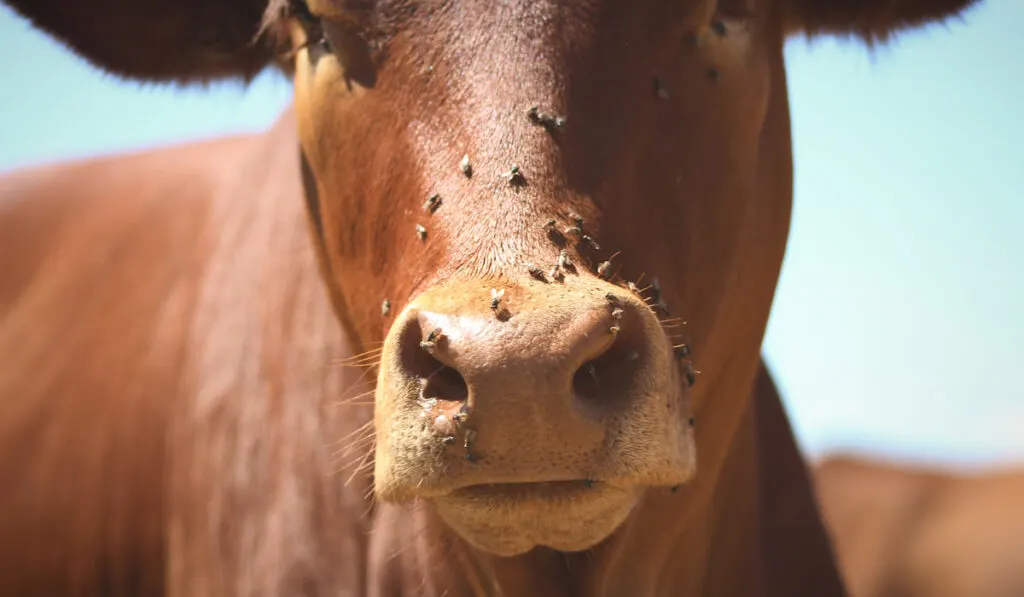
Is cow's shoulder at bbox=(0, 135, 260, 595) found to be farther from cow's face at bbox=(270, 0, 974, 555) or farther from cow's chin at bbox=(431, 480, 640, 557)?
cow's chin at bbox=(431, 480, 640, 557)

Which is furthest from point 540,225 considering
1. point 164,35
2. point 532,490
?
point 164,35

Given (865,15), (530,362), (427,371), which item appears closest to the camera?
(530,362)

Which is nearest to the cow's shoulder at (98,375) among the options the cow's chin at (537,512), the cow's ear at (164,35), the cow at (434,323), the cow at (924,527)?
the cow at (434,323)

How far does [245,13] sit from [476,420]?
2.36 metres

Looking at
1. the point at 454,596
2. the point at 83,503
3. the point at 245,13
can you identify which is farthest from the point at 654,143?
the point at 83,503

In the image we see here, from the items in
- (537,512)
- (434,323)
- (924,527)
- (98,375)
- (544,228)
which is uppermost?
(924,527)

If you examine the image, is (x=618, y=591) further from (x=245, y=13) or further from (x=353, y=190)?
(x=245, y=13)

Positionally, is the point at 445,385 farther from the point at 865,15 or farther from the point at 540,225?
the point at 865,15

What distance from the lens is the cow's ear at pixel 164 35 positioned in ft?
13.1

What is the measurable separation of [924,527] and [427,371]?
1992 cm

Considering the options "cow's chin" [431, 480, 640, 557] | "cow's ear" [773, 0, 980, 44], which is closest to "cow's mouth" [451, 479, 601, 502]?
"cow's chin" [431, 480, 640, 557]

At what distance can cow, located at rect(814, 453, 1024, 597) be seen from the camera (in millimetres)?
18750

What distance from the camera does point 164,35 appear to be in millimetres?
4102

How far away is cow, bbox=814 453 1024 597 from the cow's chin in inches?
643
